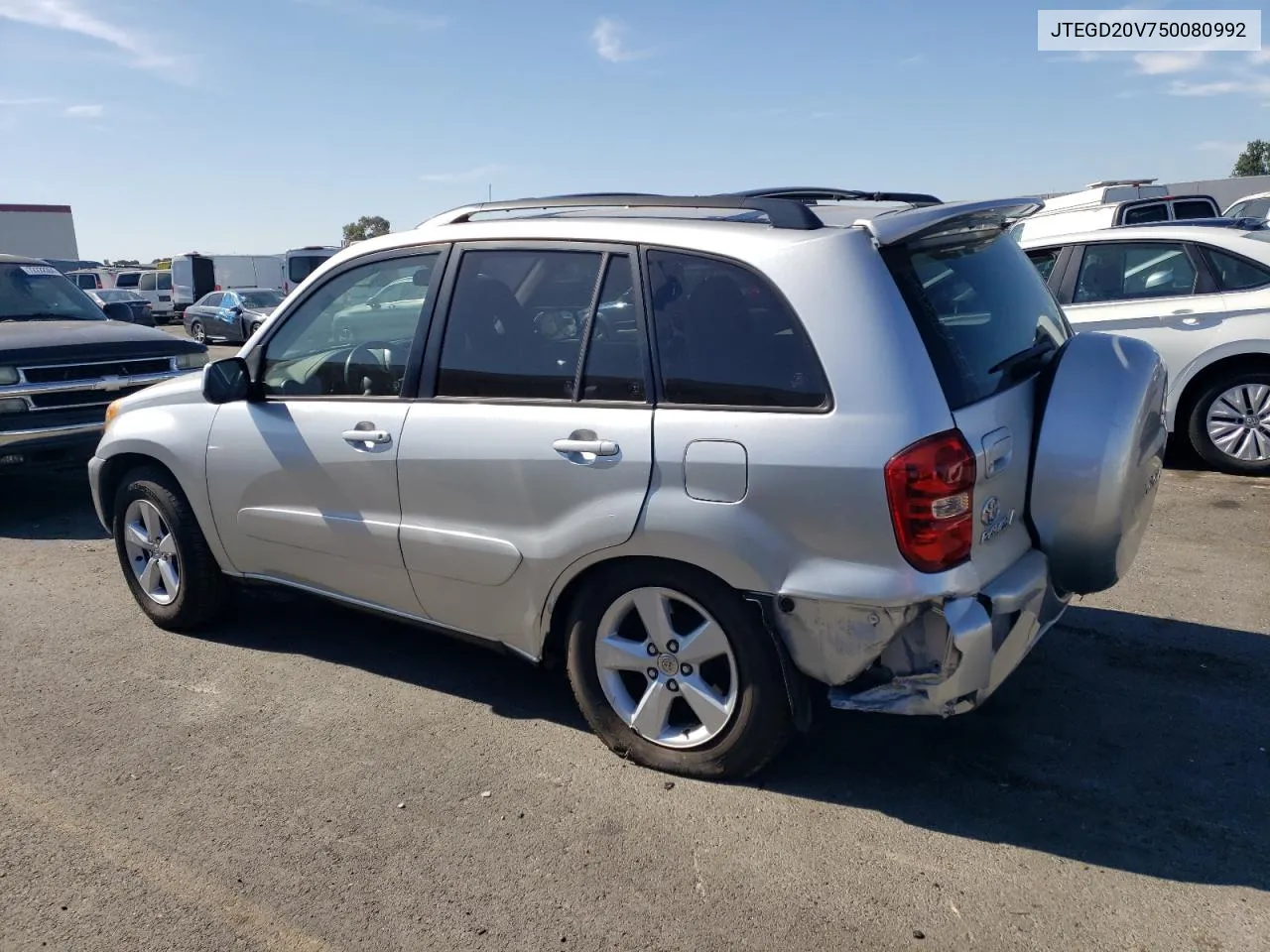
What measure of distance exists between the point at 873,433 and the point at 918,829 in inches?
49.5

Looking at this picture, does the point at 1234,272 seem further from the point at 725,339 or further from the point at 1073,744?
the point at 725,339

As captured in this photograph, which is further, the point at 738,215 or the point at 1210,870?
the point at 738,215

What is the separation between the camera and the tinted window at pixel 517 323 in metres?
3.71

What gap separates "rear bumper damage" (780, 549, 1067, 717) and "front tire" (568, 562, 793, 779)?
179 mm

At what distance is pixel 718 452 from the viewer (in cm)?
329

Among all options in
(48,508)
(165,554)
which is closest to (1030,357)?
(165,554)

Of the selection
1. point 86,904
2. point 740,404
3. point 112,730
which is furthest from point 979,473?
point 112,730

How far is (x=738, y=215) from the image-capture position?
3660 mm

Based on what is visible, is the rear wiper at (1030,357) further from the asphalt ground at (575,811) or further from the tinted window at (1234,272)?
the tinted window at (1234,272)

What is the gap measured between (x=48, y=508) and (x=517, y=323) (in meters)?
5.82

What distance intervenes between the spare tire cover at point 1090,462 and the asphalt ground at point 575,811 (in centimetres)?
75

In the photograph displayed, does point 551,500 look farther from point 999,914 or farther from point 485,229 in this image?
point 999,914

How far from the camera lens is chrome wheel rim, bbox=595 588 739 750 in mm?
3480

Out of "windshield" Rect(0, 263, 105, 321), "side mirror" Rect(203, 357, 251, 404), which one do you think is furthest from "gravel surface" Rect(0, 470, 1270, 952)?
"windshield" Rect(0, 263, 105, 321)
